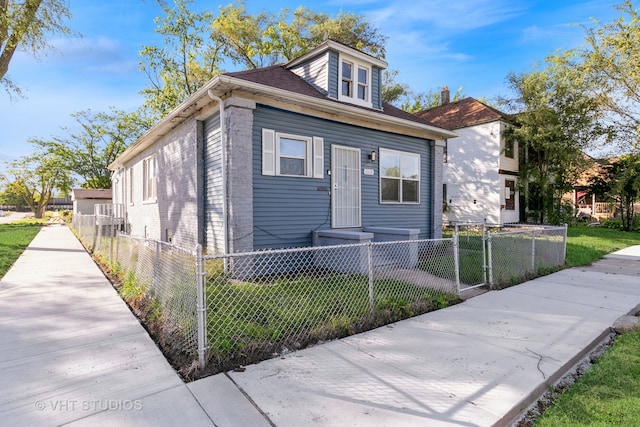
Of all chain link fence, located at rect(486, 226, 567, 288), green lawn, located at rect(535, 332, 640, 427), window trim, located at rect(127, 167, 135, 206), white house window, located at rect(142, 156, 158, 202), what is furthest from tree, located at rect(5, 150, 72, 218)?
green lawn, located at rect(535, 332, 640, 427)

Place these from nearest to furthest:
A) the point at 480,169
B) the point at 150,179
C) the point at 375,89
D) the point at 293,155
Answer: the point at 293,155 < the point at 375,89 < the point at 150,179 < the point at 480,169

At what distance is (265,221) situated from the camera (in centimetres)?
689

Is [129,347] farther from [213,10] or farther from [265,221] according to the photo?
[213,10]

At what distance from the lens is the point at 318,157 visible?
764cm

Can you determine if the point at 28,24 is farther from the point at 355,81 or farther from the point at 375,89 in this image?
the point at 375,89

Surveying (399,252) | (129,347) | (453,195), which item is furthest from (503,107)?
(129,347)

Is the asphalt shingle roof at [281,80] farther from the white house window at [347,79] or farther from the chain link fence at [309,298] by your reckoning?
the chain link fence at [309,298]

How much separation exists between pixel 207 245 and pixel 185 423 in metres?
5.72

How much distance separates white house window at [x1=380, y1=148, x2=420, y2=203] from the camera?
912 centimetres

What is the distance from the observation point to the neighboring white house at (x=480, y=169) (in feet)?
54.6

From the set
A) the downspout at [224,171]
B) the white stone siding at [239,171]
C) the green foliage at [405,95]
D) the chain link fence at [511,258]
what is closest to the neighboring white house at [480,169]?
the green foliage at [405,95]

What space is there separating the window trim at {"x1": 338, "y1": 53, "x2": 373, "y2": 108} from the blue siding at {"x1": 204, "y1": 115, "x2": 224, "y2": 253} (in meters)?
3.33

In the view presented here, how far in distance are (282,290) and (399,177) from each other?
18.4ft

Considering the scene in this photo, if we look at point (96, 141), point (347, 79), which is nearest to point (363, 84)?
point (347, 79)
